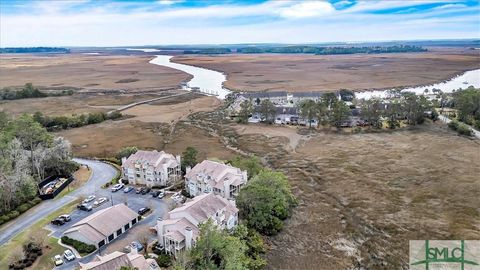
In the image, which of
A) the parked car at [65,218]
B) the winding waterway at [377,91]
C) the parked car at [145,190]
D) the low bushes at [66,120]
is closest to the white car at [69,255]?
the parked car at [65,218]

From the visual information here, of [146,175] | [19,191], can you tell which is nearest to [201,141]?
[146,175]

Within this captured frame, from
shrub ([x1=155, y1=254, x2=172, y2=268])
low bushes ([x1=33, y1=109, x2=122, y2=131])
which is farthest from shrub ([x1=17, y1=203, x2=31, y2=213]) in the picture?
low bushes ([x1=33, y1=109, x2=122, y2=131])

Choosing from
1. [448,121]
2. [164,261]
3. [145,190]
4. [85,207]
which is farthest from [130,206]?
[448,121]

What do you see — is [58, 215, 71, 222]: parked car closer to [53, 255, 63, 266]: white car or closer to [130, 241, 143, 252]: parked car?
[53, 255, 63, 266]: white car

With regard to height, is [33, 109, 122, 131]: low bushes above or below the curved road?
above

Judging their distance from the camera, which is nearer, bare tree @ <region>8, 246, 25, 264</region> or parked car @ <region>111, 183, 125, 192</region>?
bare tree @ <region>8, 246, 25, 264</region>

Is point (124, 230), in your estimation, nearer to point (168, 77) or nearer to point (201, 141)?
point (201, 141)

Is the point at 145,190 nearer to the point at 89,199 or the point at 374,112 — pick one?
the point at 89,199
